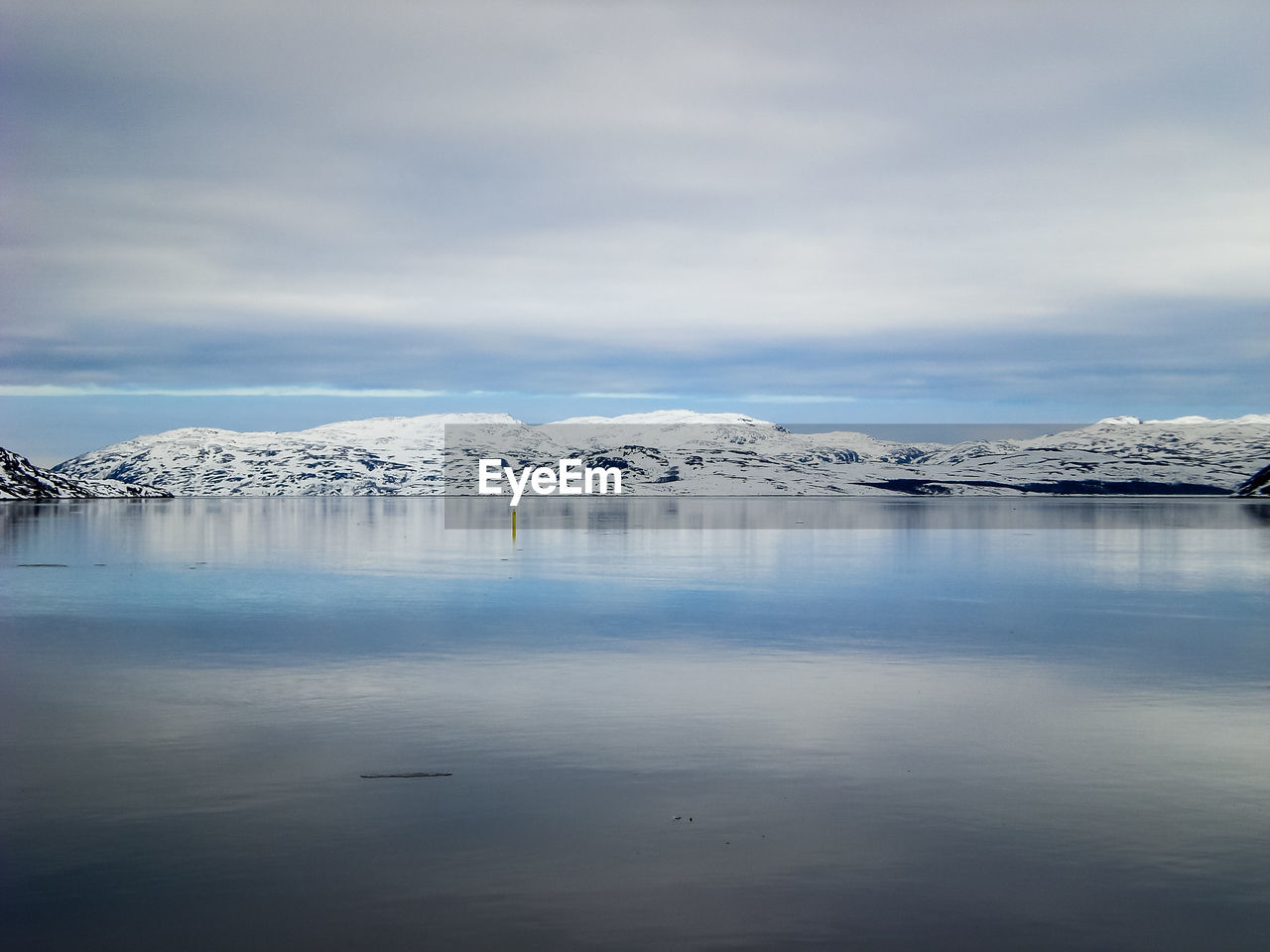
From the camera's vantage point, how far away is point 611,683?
2542cm

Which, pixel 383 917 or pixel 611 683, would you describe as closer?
pixel 383 917

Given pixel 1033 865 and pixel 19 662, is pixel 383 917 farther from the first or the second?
pixel 19 662

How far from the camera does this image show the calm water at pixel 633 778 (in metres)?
11.5

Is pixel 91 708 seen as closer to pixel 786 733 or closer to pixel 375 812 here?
pixel 375 812

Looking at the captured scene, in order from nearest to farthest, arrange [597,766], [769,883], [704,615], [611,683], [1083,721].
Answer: [769,883]
[597,766]
[1083,721]
[611,683]
[704,615]

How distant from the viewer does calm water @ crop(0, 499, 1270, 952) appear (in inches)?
452

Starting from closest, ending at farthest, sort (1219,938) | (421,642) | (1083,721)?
(1219,938), (1083,721), (421,642)

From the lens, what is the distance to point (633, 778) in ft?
55.3

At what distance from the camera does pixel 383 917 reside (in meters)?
11.3

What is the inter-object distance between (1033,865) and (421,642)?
22074mm

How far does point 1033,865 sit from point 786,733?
727 centimetres

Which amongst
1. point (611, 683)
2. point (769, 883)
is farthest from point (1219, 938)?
point (611, 683)

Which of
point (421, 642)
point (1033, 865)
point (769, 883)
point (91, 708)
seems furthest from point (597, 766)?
point (421, 642)

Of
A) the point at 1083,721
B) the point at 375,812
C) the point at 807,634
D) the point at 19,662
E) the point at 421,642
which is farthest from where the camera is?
the point at 807,634
